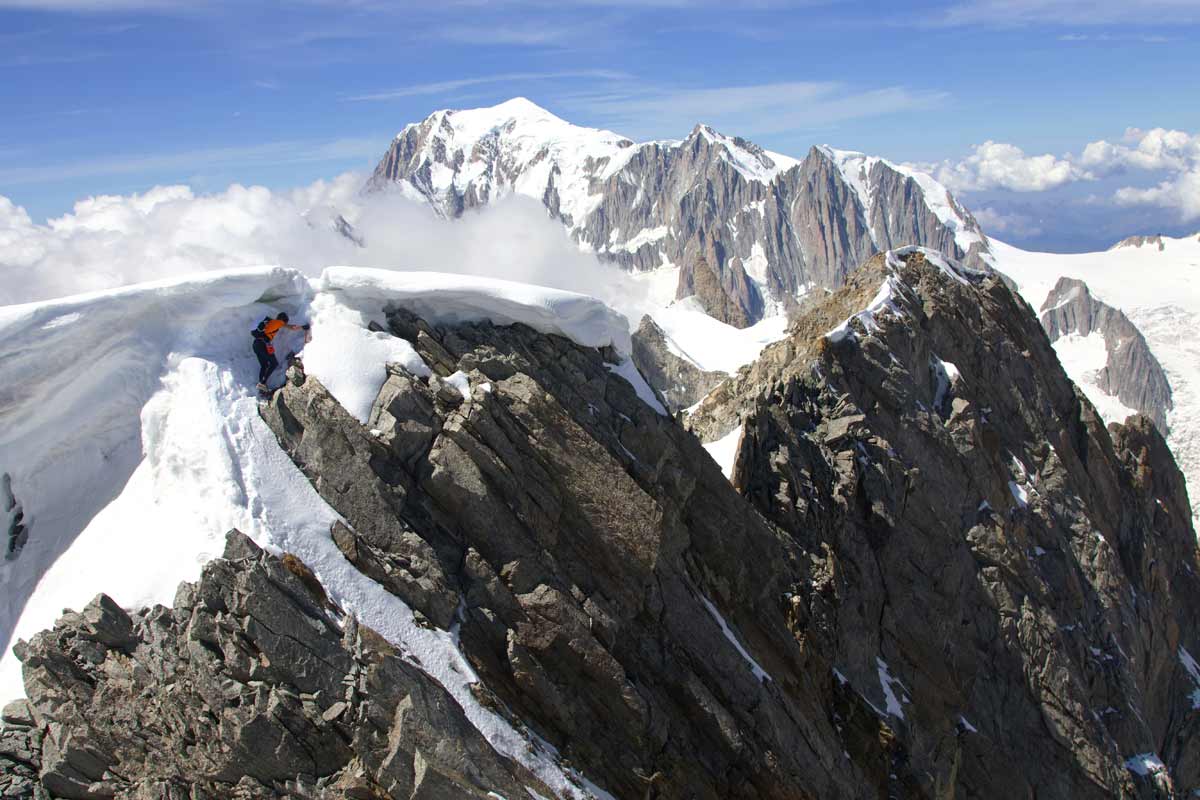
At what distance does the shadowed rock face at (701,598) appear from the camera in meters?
15.2

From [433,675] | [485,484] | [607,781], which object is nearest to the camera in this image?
[433,675]

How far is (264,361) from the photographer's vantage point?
69.3 feet

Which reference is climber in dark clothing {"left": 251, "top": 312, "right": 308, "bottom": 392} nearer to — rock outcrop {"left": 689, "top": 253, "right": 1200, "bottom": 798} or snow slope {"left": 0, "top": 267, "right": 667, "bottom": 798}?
snow slope {"left": 0, "top": 267, "right": 667, "bottom": 798}

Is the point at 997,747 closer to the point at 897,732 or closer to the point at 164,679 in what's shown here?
the point at 897,732

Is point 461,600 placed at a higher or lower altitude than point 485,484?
lower

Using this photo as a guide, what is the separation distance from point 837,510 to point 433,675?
21.6 metres

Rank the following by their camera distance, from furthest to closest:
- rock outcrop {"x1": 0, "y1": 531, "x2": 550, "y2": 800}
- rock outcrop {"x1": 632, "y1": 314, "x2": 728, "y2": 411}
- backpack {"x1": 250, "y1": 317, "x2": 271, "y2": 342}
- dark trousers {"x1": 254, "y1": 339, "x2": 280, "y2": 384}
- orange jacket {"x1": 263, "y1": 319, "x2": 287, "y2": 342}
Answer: rock outcrop {"x1": 632, "y1": 314, "x2": 728, "y2": 411}, orange jacket {"x1": 263, "y1": 319, "x2": 287, "y2": 342}, backpack {"x1": 250, "y1": 317, "x2": 271, "y2": 342}, dark trousers {"x1": 254, "y1": 339, "x2": 280, "y2": 384}, rock outcrop {"x1": 0, "y1": 531, "x2": 550, "y2": 800}

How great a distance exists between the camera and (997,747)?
33.1 metres

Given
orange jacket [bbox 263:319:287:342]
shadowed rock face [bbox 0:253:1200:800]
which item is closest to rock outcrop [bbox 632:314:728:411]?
shadowed rock face [bbox 0:253:1200:800]

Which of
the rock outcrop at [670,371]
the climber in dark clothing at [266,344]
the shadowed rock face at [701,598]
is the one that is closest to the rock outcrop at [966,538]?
the shadowed rock face at [701,598]

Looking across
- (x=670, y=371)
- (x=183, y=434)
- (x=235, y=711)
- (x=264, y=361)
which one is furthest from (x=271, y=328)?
Result: (x=670, y=371)

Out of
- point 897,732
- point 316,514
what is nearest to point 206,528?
point 316,514

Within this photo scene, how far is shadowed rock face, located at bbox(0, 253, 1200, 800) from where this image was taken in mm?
15180

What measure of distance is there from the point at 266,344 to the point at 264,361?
1.56 ft
